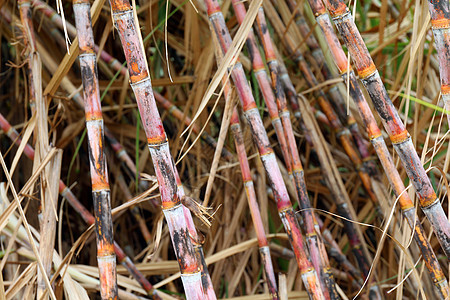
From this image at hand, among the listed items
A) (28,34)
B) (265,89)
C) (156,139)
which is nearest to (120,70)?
(28,34)

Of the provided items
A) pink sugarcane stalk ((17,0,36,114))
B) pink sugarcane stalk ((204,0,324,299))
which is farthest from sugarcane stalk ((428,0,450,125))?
pink sugarcane stalk ((17,0,36,114))

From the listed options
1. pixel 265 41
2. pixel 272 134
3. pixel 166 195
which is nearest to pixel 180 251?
pixel 166 195

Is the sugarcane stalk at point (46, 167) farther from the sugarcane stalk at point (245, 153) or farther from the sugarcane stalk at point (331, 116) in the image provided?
the sugarcane stalk at point (331, 116)

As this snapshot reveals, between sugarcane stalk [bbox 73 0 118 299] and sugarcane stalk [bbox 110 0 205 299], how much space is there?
0.21 feet

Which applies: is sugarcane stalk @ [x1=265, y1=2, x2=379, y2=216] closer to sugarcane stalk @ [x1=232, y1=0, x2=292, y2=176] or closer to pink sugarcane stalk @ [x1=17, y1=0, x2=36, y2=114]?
sugarcane stalk @ [x1=232, y1=0, x2=292, y2=176]

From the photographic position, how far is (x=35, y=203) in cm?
89

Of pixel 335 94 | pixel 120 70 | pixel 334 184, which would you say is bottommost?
pixel 334 184

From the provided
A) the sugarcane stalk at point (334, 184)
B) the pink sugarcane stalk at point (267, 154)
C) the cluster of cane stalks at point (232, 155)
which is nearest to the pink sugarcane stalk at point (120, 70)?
the cluster of cane stalks at point (232, 155)

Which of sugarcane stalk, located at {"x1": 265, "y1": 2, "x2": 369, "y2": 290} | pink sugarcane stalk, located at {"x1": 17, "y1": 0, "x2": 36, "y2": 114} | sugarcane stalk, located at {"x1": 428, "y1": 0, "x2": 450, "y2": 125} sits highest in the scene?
pink sugarcane stalk, located at {"x1": 17, "y1": 0, "x2": 36, "y2": 114}

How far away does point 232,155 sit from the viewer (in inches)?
31.5

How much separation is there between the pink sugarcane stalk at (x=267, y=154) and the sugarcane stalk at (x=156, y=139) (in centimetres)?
16

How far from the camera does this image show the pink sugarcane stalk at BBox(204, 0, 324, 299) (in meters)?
0.50

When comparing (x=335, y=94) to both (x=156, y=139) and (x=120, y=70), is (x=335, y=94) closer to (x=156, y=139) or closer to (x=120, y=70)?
(x=120, y=70)

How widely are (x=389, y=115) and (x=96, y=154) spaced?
25 centimetres
